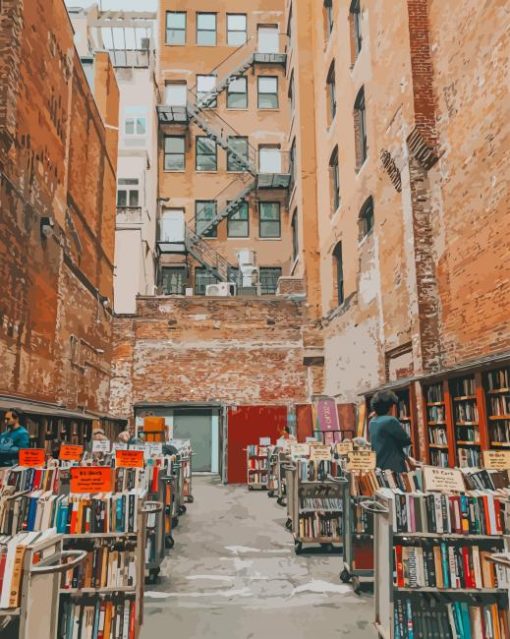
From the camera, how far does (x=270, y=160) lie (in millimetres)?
27766

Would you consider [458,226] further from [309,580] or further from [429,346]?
[309,580]

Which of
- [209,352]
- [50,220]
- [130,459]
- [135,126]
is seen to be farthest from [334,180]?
[130,459]

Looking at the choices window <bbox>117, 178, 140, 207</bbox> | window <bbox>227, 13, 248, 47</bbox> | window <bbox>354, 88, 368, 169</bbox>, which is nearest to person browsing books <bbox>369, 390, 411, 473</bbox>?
window <bbox>354, 88, 368, 169</bbox>

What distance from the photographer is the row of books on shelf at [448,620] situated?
416 centimetres

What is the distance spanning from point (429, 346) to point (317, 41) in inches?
627

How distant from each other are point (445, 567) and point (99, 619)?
2.62 m

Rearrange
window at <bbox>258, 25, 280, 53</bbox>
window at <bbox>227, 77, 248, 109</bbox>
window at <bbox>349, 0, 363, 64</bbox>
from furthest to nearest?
window at <bbox>258, 25, 280, 53</bbox> < window at <bbox>227, 77, 248, 109</bbox> < window at <bbox>349, 0, 363, 64</bbox>

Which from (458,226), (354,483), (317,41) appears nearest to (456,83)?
(458,226)

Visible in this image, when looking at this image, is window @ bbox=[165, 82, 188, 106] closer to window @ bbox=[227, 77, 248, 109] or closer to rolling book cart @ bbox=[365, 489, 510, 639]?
window @ bbox=[227, 77, 248, 109]

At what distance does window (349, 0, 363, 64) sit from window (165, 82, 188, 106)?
40.9 feet

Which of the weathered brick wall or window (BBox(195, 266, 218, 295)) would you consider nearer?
the weathered brick wall

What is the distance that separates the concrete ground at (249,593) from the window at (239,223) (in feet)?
62.6

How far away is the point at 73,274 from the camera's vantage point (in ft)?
51.1

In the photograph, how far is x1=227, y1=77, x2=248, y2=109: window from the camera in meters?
28.2
